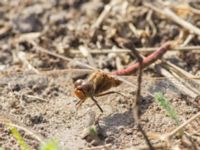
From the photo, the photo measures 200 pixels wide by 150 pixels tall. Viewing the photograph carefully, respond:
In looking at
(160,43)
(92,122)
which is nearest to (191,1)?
(160,43)

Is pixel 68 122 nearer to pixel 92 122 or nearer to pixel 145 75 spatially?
pixel 92 122

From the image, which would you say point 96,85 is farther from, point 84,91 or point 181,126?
point 181,126

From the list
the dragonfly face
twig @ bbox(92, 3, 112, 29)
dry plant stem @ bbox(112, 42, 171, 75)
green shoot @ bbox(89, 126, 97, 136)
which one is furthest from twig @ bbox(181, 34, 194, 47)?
green shoot @ bbox(89, 126, 97, 136)

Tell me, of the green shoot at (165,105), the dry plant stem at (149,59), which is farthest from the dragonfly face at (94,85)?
the green shoot at (165,105)

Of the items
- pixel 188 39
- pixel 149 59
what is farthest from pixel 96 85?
pixel 188 39

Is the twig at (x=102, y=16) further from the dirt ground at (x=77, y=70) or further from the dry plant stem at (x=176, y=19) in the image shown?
the dry plant stem at (x=176, y=19)
